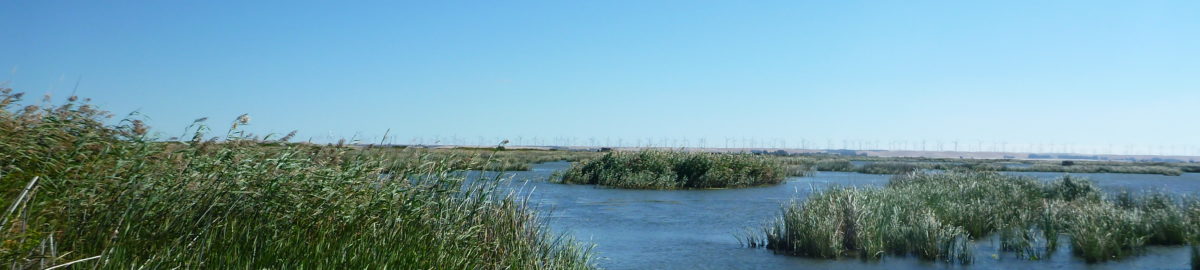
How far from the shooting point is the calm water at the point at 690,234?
15.6 metres

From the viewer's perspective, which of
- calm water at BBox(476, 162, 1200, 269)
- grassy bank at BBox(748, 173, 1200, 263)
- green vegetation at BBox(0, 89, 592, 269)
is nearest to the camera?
green vegetation at BBox(0, 89, 592, 269)

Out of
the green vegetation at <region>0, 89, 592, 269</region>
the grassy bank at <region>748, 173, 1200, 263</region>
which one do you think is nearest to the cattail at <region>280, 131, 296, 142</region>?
the green vegetation at <region>0, 89, 592, 269</region>

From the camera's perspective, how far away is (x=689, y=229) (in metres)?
22.0

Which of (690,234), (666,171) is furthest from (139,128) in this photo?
(666,171)

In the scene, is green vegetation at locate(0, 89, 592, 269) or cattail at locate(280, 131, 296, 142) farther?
cattail at locate(280, 131, 296, 142)

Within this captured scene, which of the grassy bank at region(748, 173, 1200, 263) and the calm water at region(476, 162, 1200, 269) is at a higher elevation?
the grassy bank at region(748, 173, 1200, 263)

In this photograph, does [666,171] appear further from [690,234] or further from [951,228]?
[951,228]

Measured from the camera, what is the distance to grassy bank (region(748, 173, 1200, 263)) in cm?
1609

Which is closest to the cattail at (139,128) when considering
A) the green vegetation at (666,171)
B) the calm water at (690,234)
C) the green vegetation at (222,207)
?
the green vegetation at (222,207)

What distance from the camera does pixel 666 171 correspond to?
39.8 m

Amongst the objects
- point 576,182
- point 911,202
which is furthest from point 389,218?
point 576,182

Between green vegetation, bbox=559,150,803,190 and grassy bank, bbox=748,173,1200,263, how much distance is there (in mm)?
18323

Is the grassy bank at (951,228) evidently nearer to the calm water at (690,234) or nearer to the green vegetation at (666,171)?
the calm water at (690,234)

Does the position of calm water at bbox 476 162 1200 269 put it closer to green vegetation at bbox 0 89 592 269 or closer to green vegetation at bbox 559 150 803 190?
green vegetation at bbox 0 89 592 269
